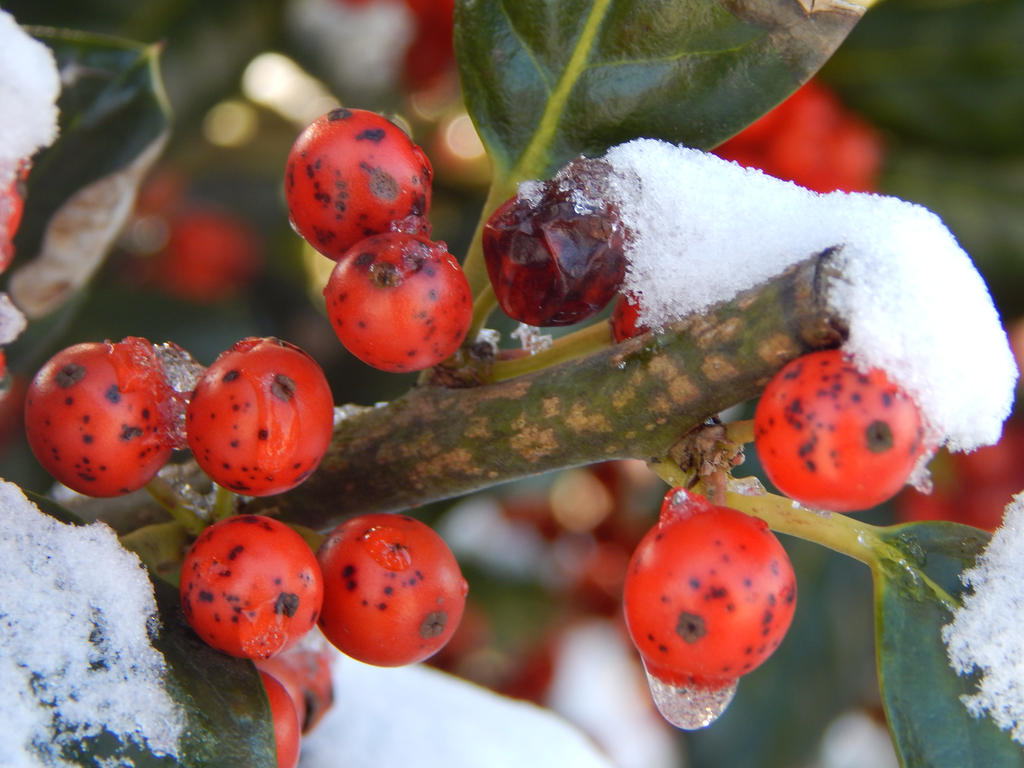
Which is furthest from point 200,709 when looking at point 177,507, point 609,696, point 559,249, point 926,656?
point 609,696

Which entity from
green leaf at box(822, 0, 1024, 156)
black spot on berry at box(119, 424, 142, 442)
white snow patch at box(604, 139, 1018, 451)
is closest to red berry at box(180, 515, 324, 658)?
black spot on berry at box(119, 424, 142, 442)

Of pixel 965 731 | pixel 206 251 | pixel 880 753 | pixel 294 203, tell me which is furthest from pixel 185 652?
pixel 880 753

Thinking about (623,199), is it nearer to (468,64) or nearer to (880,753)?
(468,64)

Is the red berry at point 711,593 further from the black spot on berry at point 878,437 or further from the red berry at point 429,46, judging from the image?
the red berry at point 429,46

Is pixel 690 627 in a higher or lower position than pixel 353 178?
lower

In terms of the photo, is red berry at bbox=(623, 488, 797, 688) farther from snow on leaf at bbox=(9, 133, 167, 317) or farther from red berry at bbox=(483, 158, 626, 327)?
snow on leaf at bbox=(9, 133, 167, 317)

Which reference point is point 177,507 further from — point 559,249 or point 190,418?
point 559,249
